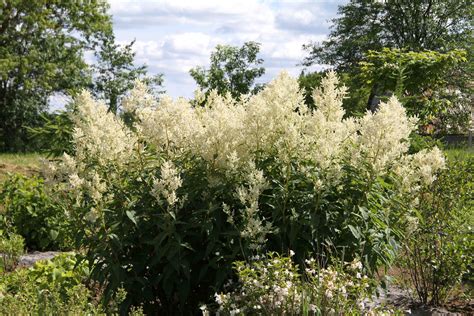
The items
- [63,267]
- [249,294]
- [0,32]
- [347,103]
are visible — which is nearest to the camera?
[249,294]

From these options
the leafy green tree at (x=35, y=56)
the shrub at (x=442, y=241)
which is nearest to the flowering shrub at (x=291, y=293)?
the shrub at (x=442, y=241)

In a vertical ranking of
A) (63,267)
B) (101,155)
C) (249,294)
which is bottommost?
(63,267)

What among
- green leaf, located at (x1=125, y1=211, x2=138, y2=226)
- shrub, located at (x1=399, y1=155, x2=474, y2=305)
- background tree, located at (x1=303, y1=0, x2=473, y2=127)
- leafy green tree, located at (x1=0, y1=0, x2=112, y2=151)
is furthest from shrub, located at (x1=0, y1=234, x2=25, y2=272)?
background tree, located at (x1=303, y1=0, x2=473, y2=127)

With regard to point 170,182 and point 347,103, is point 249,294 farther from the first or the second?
point 347,103

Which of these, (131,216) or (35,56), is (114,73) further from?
(131,216)

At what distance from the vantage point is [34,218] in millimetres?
9078

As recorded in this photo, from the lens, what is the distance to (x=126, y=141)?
5719mm

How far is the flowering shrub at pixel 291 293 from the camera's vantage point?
457 cm

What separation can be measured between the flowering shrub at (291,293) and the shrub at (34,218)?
15.7 ft

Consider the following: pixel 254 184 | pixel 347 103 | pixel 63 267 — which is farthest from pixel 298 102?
pixel 347 103

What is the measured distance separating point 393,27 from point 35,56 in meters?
18.8

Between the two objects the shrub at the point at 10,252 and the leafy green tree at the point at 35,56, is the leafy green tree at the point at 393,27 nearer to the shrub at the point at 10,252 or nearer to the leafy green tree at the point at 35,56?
the leafy green tree at the point at 35,56

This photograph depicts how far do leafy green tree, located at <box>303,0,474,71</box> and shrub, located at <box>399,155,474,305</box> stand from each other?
27.5 metres

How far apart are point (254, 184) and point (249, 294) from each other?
2.72 feet
